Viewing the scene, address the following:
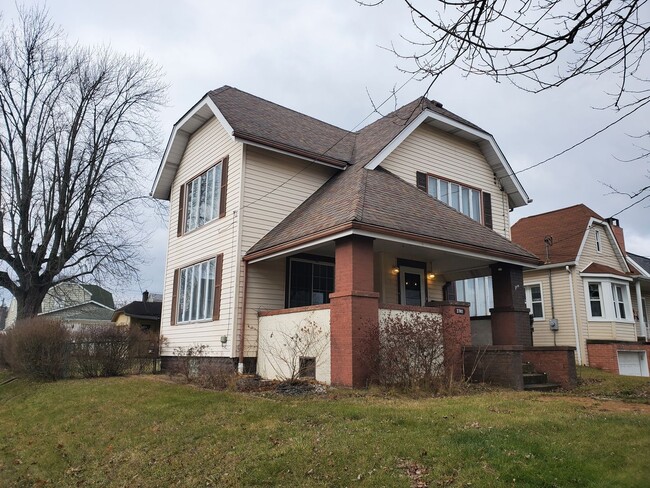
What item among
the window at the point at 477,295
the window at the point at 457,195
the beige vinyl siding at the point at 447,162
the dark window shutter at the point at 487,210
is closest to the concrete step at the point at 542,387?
the window at the point at 477,295

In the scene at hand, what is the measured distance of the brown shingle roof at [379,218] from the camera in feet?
35.5

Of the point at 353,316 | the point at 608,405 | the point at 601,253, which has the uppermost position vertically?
the point at 601,253

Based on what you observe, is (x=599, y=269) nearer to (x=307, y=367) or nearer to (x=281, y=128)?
(x=281, y=128)

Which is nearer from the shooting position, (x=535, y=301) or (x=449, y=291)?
(x=449, y=291)

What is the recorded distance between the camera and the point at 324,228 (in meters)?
10.8

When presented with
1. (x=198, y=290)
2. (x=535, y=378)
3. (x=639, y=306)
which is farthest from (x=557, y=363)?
(x=639, y=306)

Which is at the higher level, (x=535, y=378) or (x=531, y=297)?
(x=531, y=297)

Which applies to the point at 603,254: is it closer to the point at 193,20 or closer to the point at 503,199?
the point at 503,199

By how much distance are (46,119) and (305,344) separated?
17734 millimetres

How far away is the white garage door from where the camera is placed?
2012 centimetres

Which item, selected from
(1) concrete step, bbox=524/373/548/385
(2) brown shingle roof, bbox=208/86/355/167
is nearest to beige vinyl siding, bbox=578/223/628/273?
(1) concrete step, bbox=524/373/548/385

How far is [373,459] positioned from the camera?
534cm

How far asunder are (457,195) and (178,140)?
9518 millimetres

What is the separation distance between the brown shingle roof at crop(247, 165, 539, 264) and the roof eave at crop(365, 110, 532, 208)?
1.60 m
